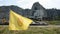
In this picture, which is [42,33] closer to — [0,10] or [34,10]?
[34,10]

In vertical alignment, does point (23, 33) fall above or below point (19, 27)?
below

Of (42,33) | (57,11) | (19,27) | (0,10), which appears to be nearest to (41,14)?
(57,11)

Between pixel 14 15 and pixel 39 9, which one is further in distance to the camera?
pixel 39 9

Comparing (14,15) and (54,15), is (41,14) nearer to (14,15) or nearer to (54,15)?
(54,15)

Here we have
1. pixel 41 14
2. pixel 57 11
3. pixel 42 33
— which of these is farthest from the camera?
pixel 57 11

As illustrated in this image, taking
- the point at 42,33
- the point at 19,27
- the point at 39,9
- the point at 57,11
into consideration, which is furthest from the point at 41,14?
the point at 19,27

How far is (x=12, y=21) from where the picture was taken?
9.67 metres

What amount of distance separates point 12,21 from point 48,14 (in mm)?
68046

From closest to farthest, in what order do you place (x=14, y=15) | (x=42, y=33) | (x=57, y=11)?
(x=14, y=15)
(x=42, y=33)
(x=57, y=11)

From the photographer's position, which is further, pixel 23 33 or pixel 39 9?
pixel 39 9

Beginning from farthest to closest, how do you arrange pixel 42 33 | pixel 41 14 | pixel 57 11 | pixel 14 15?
pixel 57 11
pixel 41 14
pixel 42 33
pixel 14 15

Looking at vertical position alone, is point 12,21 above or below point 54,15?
above

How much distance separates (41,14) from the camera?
2889 inches

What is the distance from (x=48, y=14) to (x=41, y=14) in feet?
15.6
